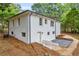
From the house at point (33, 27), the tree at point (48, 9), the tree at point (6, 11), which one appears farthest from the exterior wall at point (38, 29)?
the tree at point (6, 11)

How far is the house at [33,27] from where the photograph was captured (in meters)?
3.48

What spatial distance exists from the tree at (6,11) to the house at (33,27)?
68 mm

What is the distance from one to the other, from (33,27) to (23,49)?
1.28 feet

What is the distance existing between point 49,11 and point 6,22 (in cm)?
71

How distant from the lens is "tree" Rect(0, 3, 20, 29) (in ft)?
11.5

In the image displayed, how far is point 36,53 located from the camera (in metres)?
3.50

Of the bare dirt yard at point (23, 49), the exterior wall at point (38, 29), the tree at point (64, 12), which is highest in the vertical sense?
the tree at point (64, 12)

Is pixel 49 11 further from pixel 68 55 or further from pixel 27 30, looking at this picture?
pixel 68 55

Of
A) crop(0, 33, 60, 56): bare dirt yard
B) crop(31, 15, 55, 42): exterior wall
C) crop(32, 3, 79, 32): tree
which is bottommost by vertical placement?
crop(0, 33, 60, 56): bare dirt yard

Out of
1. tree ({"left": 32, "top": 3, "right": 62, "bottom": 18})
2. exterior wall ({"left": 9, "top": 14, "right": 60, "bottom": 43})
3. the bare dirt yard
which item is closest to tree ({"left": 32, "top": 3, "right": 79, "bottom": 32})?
tree ({"left": 32, "top": 3, "right": 62, "bottom": 18})

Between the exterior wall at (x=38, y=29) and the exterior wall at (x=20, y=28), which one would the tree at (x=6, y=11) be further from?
the exterior wall at (x=38, y=29)

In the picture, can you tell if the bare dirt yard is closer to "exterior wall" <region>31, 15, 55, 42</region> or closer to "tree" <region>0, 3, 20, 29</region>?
"exterior wall" <region>31, 15, 55, 42</region>

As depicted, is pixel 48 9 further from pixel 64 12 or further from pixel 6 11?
pixel 6 11

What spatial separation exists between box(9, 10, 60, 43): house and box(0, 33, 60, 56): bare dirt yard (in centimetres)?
10
